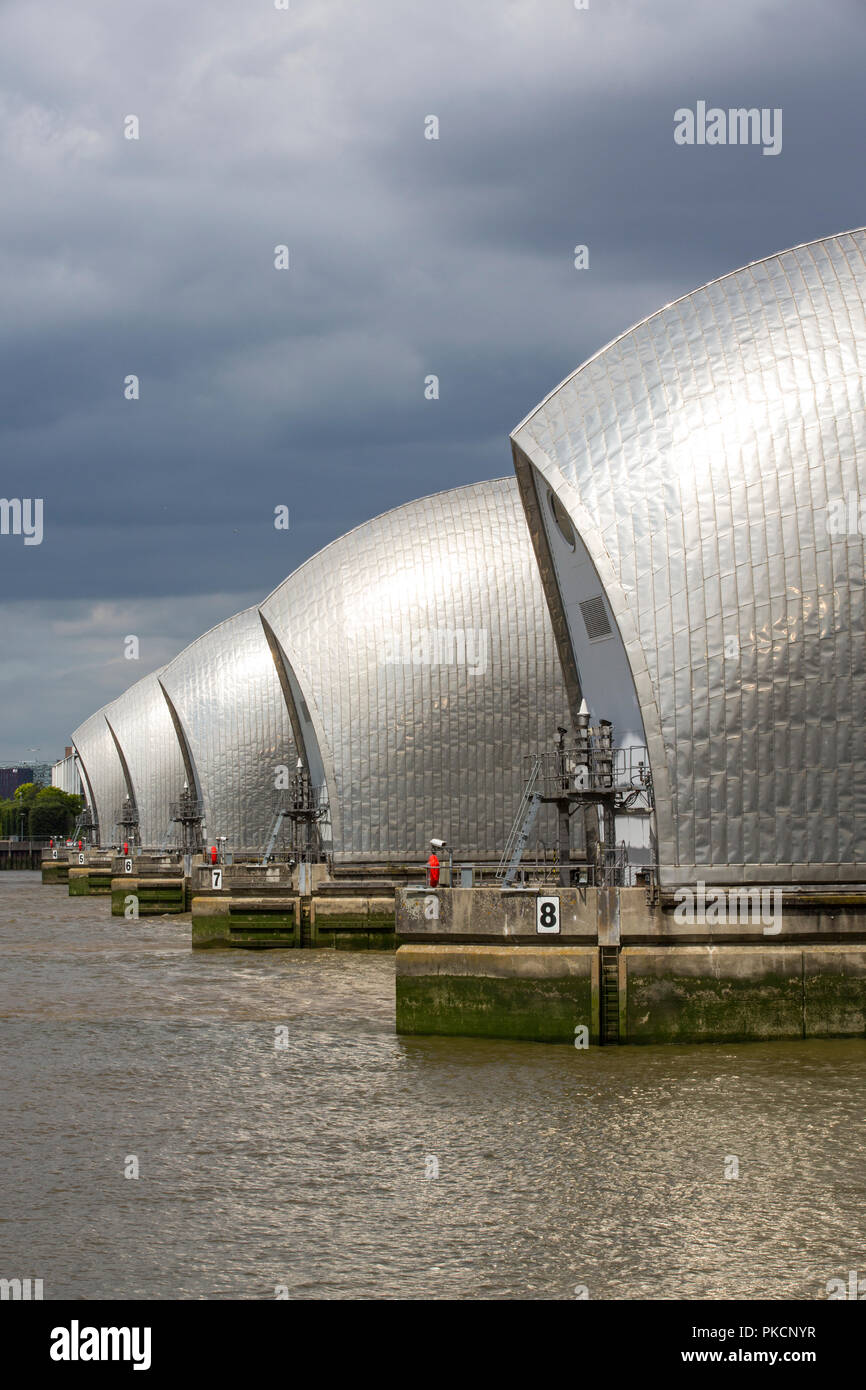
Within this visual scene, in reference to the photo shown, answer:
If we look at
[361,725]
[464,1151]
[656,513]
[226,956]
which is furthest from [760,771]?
[361,725]

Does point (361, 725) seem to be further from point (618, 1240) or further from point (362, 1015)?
point (618, 1240)

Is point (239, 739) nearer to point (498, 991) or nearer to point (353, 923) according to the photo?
point (353, 923)

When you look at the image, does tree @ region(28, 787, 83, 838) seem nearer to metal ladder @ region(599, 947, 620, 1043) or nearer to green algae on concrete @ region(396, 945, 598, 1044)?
green algae on concrete @ region(396, 945, 598, 1044)

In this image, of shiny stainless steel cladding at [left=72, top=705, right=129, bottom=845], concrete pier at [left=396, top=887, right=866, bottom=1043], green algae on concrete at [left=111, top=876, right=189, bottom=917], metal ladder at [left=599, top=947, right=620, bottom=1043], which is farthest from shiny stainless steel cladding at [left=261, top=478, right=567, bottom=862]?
shiny stainless steel cladding at [left=72, top=705, right=129, bottom=845]

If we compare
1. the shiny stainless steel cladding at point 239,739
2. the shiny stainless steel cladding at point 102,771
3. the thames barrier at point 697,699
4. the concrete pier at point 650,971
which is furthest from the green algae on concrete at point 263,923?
the shiny stainless steel cladding at point 102,771

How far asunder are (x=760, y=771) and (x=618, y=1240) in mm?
12581

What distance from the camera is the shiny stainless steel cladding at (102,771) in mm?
104062

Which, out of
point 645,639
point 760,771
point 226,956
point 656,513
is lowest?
point 226,956

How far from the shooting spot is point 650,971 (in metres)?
22.7

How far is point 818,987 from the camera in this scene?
2292 centimetres

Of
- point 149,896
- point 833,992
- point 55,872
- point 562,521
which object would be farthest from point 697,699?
point 55,872

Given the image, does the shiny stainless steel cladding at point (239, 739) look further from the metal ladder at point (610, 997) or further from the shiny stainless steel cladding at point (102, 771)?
the metal ladder at point (610, 997)
